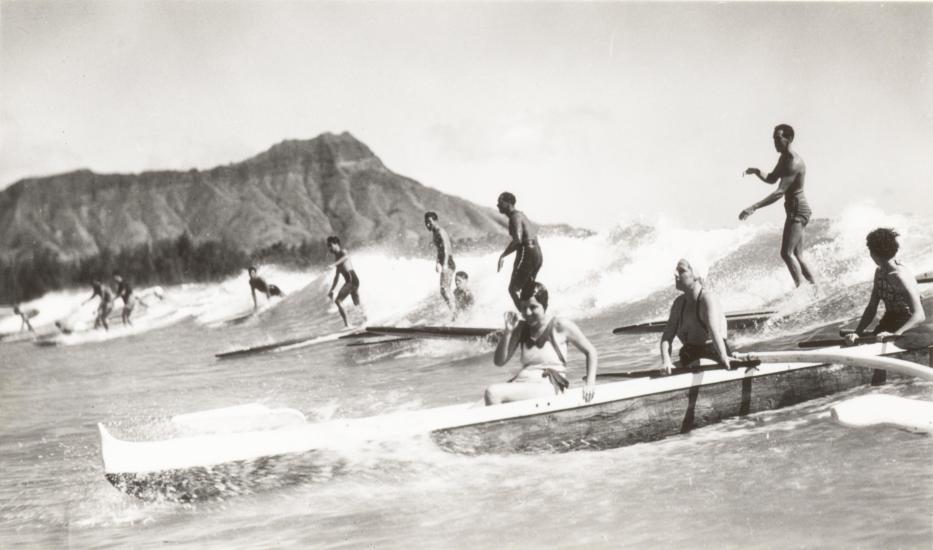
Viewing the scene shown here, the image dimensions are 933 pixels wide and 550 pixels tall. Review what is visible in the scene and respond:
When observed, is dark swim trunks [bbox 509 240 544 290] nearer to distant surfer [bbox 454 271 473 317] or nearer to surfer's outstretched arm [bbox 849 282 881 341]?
distant surfer [bbox 454 271 473 317]

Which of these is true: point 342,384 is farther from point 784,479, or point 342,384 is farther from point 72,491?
point 784,479

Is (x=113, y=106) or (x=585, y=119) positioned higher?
(x=113, y=106)

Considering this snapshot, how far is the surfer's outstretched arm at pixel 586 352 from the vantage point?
11.4ft

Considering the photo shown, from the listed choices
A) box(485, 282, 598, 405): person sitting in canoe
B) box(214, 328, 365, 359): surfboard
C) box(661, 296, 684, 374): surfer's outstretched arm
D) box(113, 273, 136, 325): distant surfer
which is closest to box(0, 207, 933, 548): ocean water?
box(214, 328, 365, 359): surfboard

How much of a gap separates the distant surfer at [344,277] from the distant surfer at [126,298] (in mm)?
1371

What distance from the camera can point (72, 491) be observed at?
3986mm

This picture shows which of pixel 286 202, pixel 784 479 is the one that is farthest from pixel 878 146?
pixel 286 202

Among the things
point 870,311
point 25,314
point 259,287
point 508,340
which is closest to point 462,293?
point 259,287

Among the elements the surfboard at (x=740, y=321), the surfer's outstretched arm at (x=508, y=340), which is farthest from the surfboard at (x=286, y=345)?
the surfer's outstretched arm at (x=508, y=340)

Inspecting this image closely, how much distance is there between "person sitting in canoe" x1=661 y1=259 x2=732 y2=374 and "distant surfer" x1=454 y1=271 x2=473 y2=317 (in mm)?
1819

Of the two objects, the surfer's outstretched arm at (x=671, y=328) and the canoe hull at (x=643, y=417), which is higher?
the surfer's outstretched arm at (x=671, y=328)

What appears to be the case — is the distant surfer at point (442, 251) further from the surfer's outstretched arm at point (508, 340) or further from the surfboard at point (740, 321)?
the surfer's outstretched arm at point (508, 340)

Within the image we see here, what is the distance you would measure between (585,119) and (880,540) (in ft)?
8.59

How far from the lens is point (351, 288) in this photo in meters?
5.77
